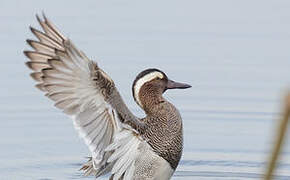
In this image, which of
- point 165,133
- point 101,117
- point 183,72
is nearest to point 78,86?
point 101,117

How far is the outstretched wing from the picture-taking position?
15.3ft

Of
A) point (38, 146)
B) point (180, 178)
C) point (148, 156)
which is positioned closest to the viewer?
point (148, 156)

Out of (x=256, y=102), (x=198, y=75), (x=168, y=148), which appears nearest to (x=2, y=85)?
(x=198, y=75)

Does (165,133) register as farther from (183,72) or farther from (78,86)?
(183,72)

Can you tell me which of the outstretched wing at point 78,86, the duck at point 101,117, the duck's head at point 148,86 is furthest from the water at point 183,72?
the outstretched wing at point 78,86

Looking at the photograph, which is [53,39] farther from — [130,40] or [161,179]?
[130,40]

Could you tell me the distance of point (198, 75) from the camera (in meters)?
8.98

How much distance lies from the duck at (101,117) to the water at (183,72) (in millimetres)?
1304

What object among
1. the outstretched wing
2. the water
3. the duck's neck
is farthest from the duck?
the water

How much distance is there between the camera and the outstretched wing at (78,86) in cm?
465

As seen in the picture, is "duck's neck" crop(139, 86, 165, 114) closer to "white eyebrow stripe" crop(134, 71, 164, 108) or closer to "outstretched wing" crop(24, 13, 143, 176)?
"white eyebrow stripe" crop(134, 71, 164, 108)

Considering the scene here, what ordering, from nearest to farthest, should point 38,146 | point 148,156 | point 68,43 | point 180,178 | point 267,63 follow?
point 68,43 → point 148,156 → point 180,178 → point 38,146 → point 267,63

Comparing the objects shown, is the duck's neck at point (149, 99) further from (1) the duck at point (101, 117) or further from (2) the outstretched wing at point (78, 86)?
(2) the outstretched wing at point (78, 86)

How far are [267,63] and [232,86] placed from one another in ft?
2.53
